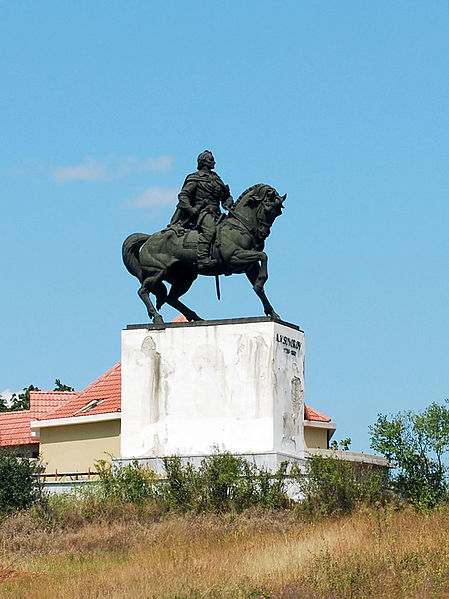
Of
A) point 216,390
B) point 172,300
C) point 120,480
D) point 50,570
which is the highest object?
point 172,300

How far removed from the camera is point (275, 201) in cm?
3188

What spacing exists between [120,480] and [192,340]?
3.64 m

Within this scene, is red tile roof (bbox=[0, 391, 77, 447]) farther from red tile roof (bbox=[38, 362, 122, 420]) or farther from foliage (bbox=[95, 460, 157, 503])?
foliage (bbox=[95, 460, 157, 503])

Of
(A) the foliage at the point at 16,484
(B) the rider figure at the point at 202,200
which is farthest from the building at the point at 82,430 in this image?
(B) the rider figure at the point at 202,200

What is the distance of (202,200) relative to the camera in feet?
107

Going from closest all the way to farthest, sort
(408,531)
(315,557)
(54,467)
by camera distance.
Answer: (315,557) → (408,531) → (54,467)

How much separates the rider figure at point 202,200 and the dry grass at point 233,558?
7.16m

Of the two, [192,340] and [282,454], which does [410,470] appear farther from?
[192,340]

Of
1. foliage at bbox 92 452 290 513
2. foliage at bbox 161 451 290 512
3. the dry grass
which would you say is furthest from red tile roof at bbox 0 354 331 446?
the dry grass

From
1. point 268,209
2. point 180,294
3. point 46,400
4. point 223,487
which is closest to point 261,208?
point 268,209

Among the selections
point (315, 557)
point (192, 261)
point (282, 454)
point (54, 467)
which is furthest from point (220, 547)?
point (54, 467)

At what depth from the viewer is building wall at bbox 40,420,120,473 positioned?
3672 centimetres

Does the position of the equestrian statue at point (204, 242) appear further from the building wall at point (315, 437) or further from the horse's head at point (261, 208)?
the building wall at point (315, 437)

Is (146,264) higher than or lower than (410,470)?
higher
